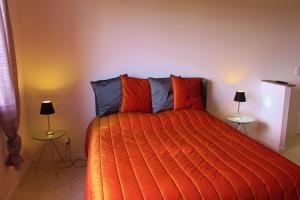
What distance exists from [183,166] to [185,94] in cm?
131

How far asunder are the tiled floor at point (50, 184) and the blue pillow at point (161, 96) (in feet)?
3.68

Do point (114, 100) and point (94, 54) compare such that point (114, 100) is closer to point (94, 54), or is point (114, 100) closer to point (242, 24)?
point (94, 54)

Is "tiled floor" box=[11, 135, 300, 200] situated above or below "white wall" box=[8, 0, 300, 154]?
below

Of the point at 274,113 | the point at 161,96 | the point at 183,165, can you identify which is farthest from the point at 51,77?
the point at 274,113

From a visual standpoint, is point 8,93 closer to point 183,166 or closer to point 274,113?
point 183,166

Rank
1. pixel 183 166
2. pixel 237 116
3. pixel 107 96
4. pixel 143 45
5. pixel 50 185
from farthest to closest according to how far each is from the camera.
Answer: pixel 237 116
pixel 143 45
pixel 107 96
pixel 50 185
pixel 183 166

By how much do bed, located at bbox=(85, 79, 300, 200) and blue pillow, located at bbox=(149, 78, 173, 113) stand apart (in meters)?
0.39

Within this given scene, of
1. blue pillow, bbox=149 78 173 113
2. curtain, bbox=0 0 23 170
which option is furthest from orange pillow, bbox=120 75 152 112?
curtain, bbox=0 0 23 170

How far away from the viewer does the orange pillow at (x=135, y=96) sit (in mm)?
2734

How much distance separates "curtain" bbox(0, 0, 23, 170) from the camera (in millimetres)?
1990

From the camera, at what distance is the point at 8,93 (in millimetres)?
2059

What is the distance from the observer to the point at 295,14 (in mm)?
3389

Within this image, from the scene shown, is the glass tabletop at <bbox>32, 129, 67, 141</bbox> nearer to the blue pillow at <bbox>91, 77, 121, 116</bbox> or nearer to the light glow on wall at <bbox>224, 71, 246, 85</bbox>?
the blue pillow at <bbox>91, 77, 121, 116</bbox>

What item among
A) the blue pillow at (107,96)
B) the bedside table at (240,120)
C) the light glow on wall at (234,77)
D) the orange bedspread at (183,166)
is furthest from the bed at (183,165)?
the light glow on wall at (234,77)
